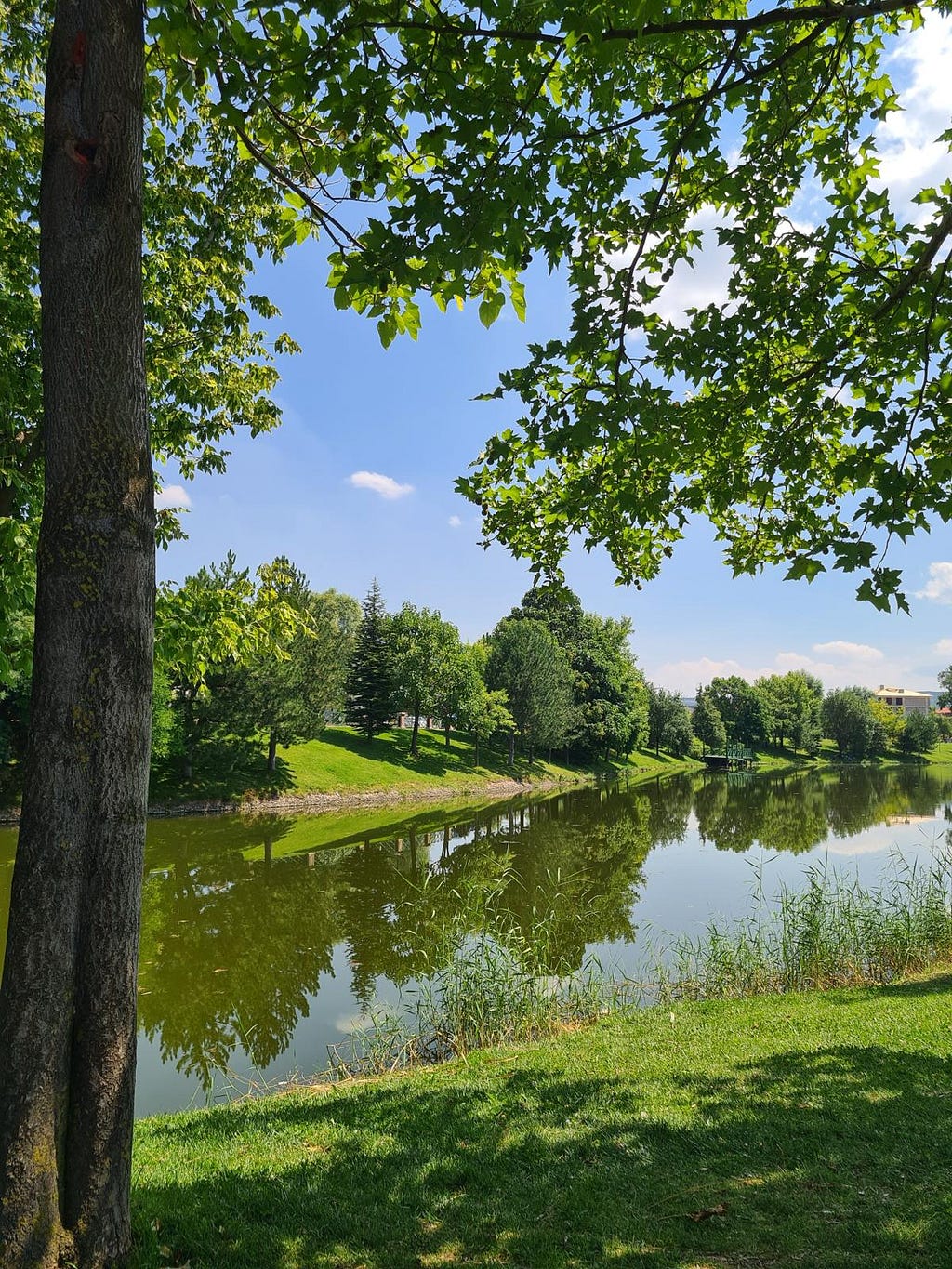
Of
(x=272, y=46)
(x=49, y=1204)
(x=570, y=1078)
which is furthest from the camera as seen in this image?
(x=570, y=1078)

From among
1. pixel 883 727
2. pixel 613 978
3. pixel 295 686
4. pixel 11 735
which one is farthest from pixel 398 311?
pixel 883 727

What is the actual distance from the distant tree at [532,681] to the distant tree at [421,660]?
4.51 m

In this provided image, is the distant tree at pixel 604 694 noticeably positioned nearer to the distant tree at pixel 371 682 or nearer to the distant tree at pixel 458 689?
the distant tree at pixel 458 689

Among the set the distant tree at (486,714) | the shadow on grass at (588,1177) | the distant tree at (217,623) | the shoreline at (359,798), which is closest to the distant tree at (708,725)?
the shoreline at (359,798)

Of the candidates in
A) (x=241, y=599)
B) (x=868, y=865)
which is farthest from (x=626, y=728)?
(x=241, y=599)

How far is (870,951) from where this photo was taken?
9859 millimetres

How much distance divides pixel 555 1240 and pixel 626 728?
184 feet

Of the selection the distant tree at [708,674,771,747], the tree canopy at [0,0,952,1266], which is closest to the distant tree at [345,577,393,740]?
the tree canopy at [0,0,952,1266]

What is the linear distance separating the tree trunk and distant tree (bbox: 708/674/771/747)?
280 feet

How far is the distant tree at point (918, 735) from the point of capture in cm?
8925

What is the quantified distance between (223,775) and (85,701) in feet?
100

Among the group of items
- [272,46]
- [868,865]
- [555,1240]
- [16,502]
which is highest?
[272,46]

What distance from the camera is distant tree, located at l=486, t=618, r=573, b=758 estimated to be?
153 ft

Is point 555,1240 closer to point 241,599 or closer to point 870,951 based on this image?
point 241,599
